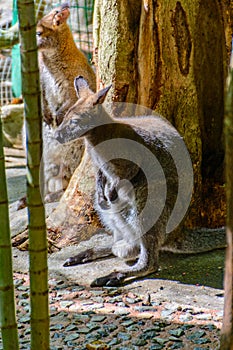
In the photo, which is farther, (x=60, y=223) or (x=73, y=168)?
(x=73, y=168)

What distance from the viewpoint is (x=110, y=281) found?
3645mm

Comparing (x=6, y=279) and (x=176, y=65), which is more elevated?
(x=176, y=65)

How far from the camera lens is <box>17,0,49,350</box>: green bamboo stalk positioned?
175 cm

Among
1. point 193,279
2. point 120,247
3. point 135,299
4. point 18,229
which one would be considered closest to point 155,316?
point 135,299

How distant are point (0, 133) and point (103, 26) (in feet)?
8.51

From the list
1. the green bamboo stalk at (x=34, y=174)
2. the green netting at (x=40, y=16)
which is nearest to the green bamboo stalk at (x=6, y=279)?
the green bamboo stalk at (x=34, y=174)

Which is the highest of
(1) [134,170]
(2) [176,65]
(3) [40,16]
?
(3) [40,16]

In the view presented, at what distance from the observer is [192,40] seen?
420cm

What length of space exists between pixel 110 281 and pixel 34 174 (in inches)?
75.9

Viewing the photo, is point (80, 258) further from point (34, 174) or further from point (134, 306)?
point (34, 174)

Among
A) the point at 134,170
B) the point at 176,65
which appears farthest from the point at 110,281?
the point at 176,65

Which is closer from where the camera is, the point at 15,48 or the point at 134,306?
the point at 134,306

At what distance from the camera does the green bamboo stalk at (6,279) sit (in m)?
1.87

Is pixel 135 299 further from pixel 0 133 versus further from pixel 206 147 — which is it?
pixel 0 133
